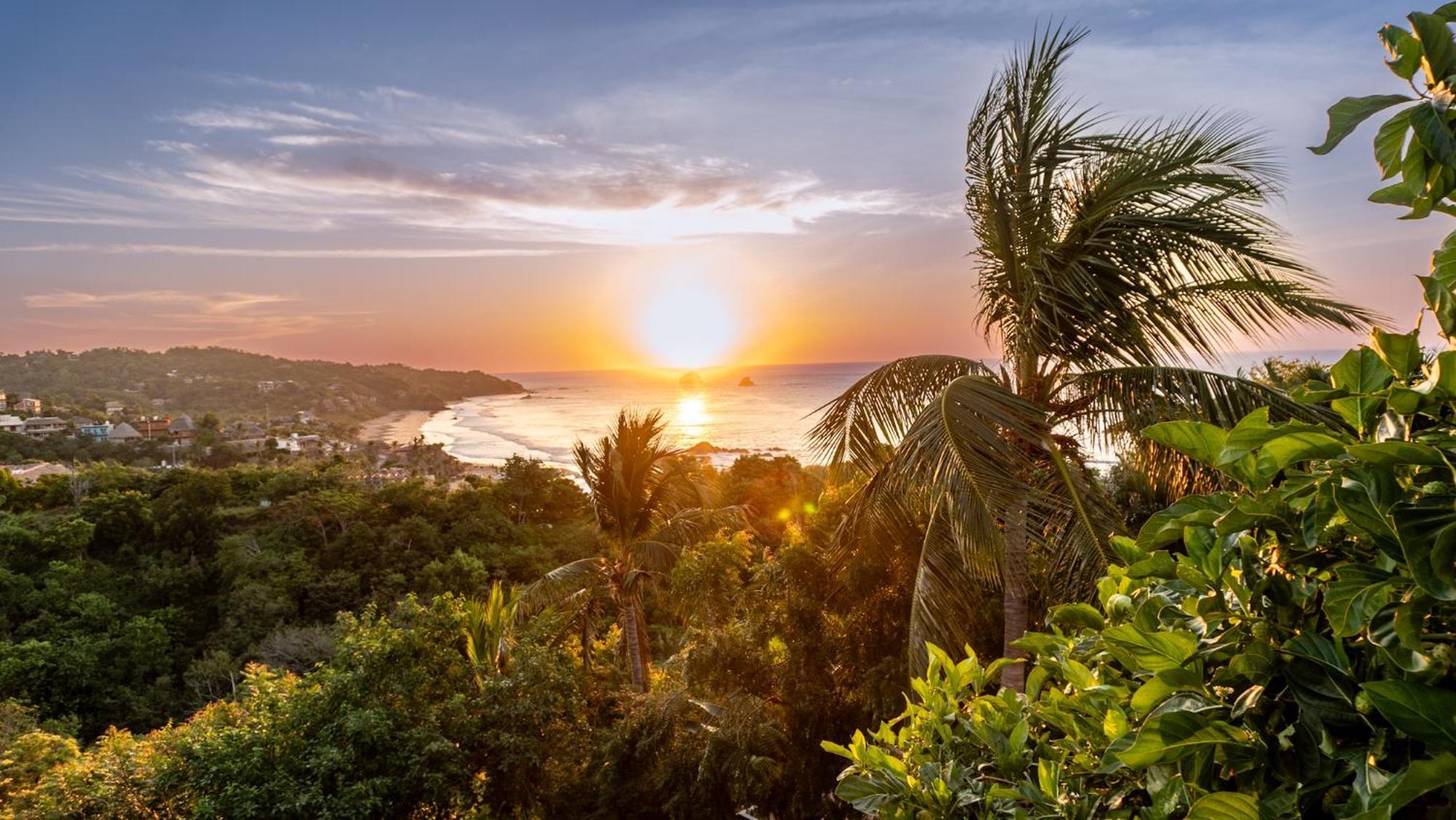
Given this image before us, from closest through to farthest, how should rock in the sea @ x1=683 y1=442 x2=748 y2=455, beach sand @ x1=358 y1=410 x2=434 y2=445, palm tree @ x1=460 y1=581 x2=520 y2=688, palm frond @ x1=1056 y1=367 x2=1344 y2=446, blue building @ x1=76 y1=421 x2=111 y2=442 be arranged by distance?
palm frond @ x1=1056 y1=367 x2=1344 y2=446
palm tree @ x1=460 y1=581 x2=520 y2=688
rock in the sea @ x1=683 y1=442 x2=748 y2=455
blue building @ x1=76 y1=421 x2=111 y2=442
beach sand @ x1=358 y1=410 x2=434 y2=445

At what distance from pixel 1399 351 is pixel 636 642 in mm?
8585

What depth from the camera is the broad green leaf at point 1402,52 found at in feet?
2.54

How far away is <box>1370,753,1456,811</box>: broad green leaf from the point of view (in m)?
0.61

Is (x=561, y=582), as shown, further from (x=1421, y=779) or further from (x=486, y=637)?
(x=1421, y=779)

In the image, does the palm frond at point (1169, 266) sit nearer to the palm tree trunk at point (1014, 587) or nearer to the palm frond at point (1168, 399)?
the palm frond at point (1168, 399)

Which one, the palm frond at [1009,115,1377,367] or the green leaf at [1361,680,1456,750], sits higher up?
the palm frond at [1009,115,1377,367]

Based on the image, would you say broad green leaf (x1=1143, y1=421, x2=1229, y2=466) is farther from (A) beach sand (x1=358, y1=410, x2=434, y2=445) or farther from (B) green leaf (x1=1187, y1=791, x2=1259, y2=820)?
(A) beach sand (x1=358, y1=410, x2=434, y2=445)

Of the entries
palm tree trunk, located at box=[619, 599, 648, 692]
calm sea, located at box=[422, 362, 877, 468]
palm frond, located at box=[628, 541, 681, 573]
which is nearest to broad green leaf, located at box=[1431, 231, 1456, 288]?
calm sea, located at box=[422, 362, 877, 468]

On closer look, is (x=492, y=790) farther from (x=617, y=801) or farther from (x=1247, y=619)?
(x=1247, y=619)

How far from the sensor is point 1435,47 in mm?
758

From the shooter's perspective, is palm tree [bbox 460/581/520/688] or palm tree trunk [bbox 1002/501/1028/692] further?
palm tree [bbox 460/581/520/688]

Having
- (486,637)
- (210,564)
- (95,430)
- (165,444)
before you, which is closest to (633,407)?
(486,637)

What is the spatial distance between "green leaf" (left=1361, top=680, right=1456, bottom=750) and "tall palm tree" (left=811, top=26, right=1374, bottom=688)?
285 cm

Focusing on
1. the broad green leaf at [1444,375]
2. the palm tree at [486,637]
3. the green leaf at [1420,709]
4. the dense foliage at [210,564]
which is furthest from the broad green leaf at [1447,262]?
the dense foliage at [210,564]
